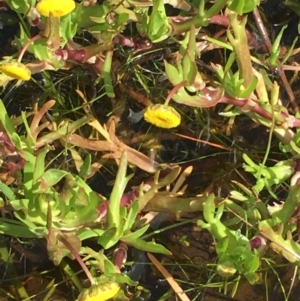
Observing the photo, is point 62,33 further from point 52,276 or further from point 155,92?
point 52,276

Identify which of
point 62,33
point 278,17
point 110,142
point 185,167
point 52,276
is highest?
point 62,33

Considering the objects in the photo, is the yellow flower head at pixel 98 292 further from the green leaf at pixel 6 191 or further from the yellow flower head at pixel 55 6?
the yellow flower head at pixel 55 6

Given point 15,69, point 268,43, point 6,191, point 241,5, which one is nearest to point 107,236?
point 6,191

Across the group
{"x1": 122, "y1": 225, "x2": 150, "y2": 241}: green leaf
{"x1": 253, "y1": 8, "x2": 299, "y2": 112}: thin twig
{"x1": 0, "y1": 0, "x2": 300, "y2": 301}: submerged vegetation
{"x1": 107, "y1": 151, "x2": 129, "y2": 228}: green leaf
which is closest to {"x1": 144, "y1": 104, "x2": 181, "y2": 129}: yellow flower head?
{"x1": 0, "y1": 0, "x2": 300, "y2": 301}: submerged vegetation

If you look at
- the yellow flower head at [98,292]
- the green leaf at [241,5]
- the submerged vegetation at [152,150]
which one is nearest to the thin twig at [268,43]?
the submerged vegetation at [152,150]

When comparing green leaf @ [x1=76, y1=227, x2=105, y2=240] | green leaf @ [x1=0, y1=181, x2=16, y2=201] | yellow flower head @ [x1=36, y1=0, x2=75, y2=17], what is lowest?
green leaf @ [x1=76, y1=227, x2=105, y2=240]

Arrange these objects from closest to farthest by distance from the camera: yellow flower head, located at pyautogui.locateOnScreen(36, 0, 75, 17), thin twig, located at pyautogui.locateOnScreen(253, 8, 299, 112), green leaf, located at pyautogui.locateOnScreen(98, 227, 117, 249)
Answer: yellow flower head, located at pyautogui.locateOnScreen(36, 0, 75, 17) → green leaf, located at pyautogui.locateOnScreen(98, 227, 117, 249) → thin twig, located at pyautogui.locateOnScreen(253, 8, 299, 112)

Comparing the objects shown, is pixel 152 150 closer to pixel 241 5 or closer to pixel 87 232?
pixel 87 232

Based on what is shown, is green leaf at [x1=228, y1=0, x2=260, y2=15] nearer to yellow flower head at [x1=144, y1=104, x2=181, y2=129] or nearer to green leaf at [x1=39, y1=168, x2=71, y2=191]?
yellow flower head at [x1=144, y1=104, x2=181, y2=129]

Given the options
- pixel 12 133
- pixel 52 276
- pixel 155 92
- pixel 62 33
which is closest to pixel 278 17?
pixel 155 92
